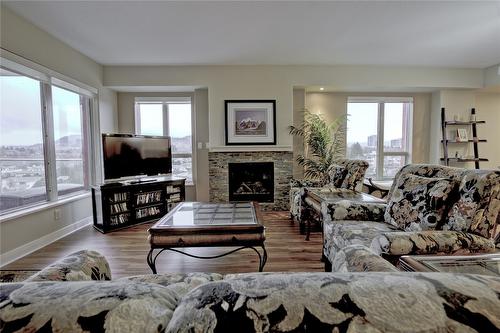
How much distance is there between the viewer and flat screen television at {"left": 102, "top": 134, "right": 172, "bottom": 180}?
3.83 meters

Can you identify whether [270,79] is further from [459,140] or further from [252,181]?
[459,140]

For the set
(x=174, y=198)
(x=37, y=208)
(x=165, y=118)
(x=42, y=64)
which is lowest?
(x=174, y=198)

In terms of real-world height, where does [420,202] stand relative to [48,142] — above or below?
below

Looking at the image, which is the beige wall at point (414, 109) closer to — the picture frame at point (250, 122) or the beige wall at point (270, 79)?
the beige wall at point (270, 79)

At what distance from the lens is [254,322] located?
1.46ft

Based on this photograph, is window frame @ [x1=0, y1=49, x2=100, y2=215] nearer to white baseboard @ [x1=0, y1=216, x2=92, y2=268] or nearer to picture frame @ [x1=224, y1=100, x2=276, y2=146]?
white baseboard @ [x1=0, y1=216, x2=92, y2=268]

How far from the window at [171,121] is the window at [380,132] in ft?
10.9

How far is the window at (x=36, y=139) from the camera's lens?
9.15ft

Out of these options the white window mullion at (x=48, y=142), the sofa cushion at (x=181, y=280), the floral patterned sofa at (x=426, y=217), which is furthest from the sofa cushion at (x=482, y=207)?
the white window mullion at (x=48, y=142)

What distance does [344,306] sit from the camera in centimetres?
46

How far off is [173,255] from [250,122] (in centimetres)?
280

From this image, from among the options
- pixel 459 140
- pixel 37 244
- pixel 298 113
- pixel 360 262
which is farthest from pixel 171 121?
pixel 459 140

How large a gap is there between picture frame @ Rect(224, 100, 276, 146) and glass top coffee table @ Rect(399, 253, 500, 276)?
3.72 metres

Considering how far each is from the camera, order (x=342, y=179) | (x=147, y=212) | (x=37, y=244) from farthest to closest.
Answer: (x=147, y=212)
(x=342, y=179)
(x=37, y=244)
